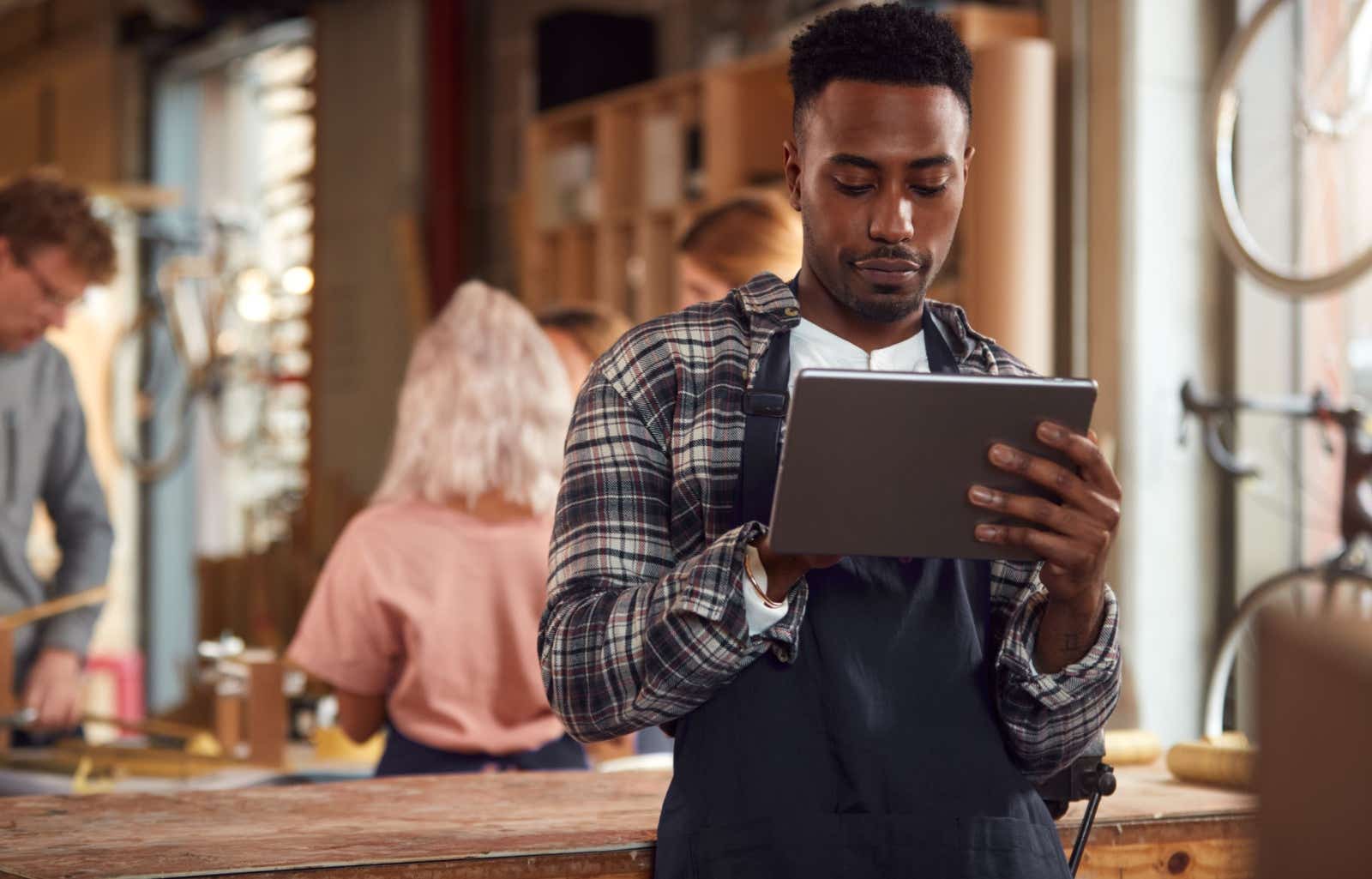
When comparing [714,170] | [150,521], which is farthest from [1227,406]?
[150,521]

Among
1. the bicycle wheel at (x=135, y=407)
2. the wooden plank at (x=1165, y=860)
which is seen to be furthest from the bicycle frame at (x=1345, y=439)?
the bicycle wheel at (x=135, y=407)

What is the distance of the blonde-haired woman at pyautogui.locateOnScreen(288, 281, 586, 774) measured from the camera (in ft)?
9.48

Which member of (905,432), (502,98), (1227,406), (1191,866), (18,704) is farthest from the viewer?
(502,98)

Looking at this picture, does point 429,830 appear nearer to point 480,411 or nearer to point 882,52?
point 882,52

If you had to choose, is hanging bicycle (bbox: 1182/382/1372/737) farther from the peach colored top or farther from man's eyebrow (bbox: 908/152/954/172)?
man's eyebrow (bbox: 908/152/954/172)

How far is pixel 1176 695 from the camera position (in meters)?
4.91

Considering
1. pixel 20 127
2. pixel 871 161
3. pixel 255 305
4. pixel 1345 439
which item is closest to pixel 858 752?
pixel 871 161

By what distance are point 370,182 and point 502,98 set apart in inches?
31.3

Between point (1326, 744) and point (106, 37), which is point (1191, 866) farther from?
point (106, 37)

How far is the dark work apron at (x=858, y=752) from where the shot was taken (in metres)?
1.50

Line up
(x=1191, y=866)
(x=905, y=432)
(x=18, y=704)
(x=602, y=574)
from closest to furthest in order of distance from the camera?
1. (x=905, y=432)
2. (x=602, y=574)
3. (x=1191, y=866)
4. (x=18, y=704)

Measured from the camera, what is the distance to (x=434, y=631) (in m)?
2.88

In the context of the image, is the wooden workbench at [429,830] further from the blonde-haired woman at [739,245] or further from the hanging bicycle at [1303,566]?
the hanging bicycle at [1303,566]

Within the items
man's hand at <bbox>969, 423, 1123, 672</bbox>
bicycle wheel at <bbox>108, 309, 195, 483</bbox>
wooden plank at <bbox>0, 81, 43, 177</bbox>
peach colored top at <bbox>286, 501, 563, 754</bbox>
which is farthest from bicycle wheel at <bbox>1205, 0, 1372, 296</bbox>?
wooden plank at <bbox>0, 81, 43, 177</bbox>
